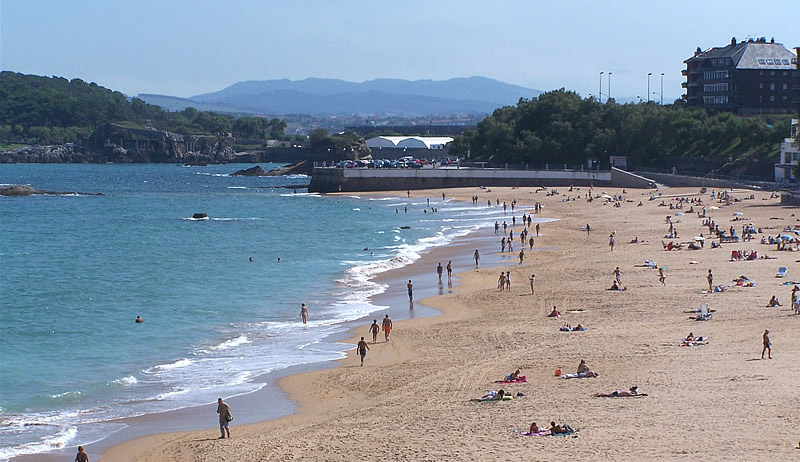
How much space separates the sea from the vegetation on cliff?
21611 millimetres

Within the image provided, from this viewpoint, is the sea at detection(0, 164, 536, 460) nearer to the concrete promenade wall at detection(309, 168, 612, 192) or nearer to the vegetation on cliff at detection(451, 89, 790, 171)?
the concrete promenade wall at detection(309, 168, 612, 192)

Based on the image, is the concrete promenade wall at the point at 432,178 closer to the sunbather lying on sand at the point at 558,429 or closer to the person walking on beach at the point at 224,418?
the person walking on beach at the point at 224,418

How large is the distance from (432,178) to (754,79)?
40143 mm

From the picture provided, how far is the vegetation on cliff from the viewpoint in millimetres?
84062

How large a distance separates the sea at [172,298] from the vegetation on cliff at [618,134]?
70.9 feet

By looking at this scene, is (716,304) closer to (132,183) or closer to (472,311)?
(472,311)

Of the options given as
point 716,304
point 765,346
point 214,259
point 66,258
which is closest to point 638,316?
point 716,304

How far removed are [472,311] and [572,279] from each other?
648 centimetres

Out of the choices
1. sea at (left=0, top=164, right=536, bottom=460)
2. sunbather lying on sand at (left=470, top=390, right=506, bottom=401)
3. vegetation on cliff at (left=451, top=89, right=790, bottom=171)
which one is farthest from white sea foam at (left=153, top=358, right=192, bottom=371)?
vegetation on cliff at (left=451, top=89, right=790, bottom=171)

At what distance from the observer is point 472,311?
31016mm

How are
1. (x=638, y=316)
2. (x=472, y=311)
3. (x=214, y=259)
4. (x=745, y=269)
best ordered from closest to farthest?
1. (x=638, y=316)
2. (x=472, y=311)
3. (x=745, y=269)
4. (x=214, y=259)

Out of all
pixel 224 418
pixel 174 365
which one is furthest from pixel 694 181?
pixel 224 418

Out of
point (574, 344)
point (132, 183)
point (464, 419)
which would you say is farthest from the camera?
point (132, 183)

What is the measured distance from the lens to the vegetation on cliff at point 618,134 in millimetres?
84062
